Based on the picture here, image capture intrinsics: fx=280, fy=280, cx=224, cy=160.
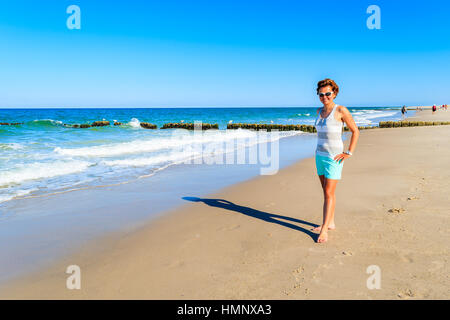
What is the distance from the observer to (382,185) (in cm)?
666

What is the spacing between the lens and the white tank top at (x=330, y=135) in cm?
388

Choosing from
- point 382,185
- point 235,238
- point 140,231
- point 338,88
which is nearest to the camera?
point 338,88

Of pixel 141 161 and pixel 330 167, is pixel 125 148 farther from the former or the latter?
pixel 330 167

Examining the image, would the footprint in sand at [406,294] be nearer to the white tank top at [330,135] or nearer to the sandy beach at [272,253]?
the sandy beach at [272,253]

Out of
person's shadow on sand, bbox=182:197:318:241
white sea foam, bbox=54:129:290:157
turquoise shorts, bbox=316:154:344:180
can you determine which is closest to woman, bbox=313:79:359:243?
turquoise shorts, bbox=316:154:344:180

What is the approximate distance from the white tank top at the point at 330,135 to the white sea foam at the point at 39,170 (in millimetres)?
8344

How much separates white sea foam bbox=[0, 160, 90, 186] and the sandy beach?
5549 millimetres

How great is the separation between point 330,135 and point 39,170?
9.45 m

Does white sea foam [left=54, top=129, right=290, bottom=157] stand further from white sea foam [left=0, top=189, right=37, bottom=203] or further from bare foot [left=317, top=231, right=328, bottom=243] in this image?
bare foot [left=317, top=231, right=328, bottom=243]

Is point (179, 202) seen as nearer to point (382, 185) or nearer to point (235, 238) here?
point (235, 238)

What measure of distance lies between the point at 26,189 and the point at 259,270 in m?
6.90
